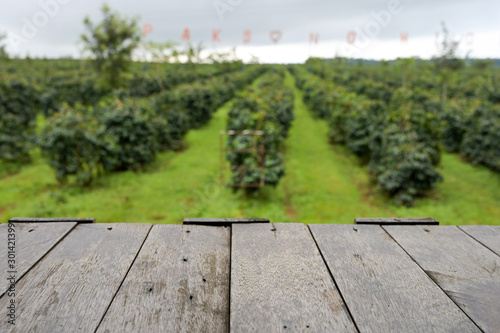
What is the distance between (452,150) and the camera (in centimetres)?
1317

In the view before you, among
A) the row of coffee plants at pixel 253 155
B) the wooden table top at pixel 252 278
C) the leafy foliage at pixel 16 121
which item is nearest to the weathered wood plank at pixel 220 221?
the wooden table top at pixel 252 278

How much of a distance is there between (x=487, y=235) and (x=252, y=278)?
1038mm

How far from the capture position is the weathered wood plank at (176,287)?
848 mm

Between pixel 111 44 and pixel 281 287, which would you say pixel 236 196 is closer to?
pixel 281 287

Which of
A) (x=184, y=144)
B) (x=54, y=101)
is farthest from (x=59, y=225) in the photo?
(x=54, y=101)

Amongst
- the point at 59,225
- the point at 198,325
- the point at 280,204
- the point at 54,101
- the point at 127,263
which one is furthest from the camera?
the point at 54,101

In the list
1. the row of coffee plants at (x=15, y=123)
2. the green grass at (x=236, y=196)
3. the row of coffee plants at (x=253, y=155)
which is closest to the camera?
the green grass at (x=236, y=196)

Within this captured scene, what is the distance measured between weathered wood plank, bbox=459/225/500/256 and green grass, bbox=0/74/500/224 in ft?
18.7

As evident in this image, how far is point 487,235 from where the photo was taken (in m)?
1.35

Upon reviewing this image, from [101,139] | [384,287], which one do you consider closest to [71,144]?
[101,139]

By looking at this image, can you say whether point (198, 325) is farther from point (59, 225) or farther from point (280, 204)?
point (280, 204)

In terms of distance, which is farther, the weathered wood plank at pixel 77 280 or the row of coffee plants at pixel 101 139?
the row of coffee plants at pixel 101 139

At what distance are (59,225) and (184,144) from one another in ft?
42.6

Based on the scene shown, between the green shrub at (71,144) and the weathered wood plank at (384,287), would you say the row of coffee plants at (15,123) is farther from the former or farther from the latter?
the weathered wood plank at (384,287)
